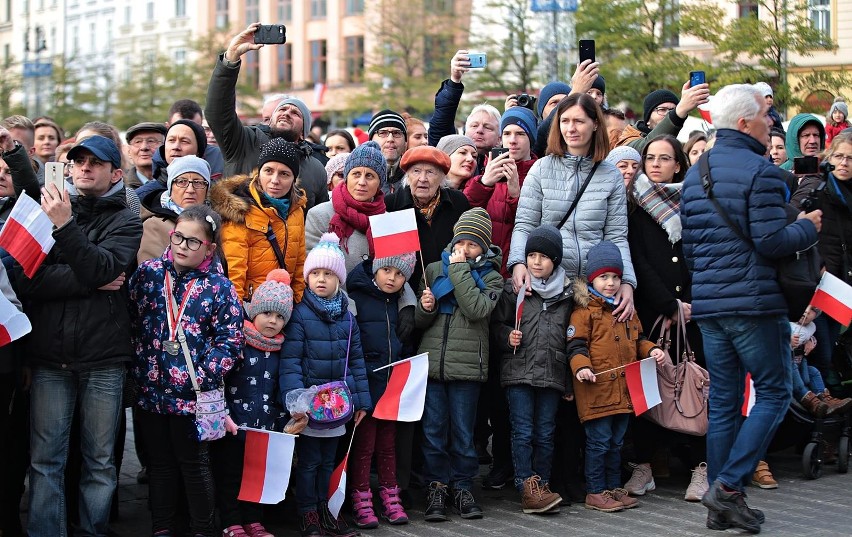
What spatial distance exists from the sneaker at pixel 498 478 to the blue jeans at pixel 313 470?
151 centimetres

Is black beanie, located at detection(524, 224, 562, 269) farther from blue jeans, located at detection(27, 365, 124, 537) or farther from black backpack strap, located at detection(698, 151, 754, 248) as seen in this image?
blue jeans, located at detection(27, 365, 124, 537)

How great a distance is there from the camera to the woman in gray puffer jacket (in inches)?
310

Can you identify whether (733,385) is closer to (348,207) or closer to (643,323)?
(643,323)

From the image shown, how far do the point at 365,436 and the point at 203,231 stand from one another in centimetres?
170

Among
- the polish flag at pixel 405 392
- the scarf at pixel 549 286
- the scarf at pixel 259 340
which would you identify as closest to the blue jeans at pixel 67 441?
the scarf at pixel 259 340

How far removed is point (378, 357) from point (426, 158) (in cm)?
136

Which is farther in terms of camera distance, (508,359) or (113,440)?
(508,359)

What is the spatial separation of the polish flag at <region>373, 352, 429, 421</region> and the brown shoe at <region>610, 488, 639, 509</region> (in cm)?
138

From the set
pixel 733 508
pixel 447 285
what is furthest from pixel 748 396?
pixel 447 285

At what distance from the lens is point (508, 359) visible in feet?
25.3

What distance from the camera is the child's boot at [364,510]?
7.27 m

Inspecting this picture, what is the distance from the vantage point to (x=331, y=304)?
23.3ft

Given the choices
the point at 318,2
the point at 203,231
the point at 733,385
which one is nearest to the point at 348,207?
the point at 203,231

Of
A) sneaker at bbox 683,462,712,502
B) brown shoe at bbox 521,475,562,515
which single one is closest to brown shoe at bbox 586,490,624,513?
brown shoe at bbox 521,475,562,515
